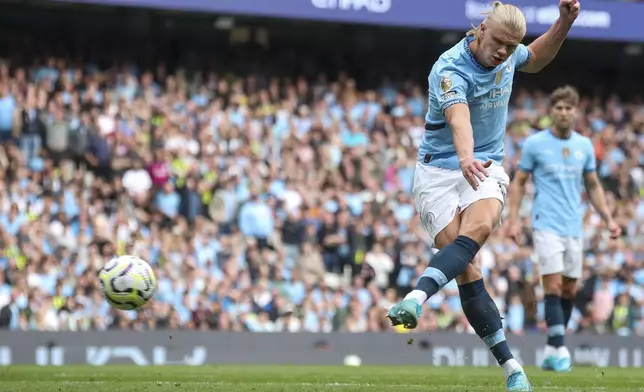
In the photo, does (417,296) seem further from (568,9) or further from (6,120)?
(6,120)

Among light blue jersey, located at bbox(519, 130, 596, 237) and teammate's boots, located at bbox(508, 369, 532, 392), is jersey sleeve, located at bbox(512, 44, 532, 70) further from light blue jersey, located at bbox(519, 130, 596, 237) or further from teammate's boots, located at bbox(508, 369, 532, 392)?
light blue jersey, located at bbox(519, 130, 596, 237)

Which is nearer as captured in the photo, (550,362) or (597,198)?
(550,362)

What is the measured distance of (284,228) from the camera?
19.4m

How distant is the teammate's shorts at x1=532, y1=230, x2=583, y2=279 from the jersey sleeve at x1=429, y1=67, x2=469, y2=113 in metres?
4.80

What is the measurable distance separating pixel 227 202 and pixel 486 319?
1172 cm

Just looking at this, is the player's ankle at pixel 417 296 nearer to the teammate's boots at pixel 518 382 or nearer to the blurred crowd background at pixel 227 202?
the teammate's boots at pixel 518 382

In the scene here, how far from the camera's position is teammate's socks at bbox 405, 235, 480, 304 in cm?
750

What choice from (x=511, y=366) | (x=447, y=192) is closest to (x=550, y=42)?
(x=447, y=192)

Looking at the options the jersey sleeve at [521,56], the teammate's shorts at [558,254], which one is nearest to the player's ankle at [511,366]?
the jersey sleeve at [521,56]

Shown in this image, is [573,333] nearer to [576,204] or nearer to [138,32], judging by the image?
[576,204]

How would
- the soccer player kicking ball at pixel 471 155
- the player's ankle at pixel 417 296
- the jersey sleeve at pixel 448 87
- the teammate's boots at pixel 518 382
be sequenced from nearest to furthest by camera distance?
1. the player's ankle at pixel 417 296
2. the soccer player kicking ball at pixel 471 155
3. the jersey sleeve at pixel 448 87
4. the teammate's boots at pixel 518 382

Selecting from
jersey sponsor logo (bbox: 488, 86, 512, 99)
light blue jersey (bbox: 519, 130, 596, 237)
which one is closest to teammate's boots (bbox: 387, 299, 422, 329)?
jersey sponsor logo (bbox: 488, 86, 512, 99)

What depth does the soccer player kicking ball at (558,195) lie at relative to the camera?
12.3 meters

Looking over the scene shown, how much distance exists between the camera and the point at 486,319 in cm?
814
